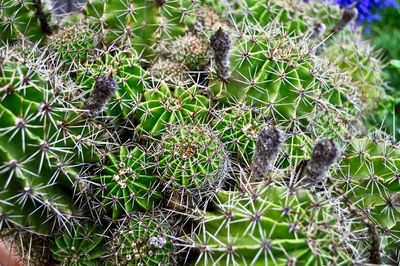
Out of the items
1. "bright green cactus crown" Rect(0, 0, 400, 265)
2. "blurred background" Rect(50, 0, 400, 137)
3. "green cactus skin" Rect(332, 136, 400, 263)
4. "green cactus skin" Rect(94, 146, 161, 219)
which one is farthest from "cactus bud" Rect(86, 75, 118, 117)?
"blurred background" Rect(50, 0, 400, 137)

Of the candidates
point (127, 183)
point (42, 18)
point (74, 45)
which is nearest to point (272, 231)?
point (127, 183)

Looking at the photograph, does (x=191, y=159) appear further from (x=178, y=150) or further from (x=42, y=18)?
(x=42, y=18)

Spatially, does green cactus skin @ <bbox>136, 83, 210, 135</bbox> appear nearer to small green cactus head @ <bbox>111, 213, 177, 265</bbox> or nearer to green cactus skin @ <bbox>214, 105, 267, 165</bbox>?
green cactus skin @ <bbox>214, 105, 267, 165</bbox>

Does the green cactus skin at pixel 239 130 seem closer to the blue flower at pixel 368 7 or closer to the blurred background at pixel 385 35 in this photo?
the blurred background at pixel 385 35

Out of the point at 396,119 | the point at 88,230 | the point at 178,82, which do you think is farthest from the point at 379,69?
the point at 88,230

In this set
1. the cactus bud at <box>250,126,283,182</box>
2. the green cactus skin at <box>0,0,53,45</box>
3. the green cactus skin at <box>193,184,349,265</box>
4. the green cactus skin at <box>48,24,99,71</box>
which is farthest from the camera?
the green cactus skin at <box>0,0,53,45</box>

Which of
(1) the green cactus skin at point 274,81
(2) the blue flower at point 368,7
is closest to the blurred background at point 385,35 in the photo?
(2) the blue flower at point 368,7

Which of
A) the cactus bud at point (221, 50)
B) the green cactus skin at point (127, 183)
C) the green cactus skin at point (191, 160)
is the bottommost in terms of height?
the green cactus skin at point (127, 183)
